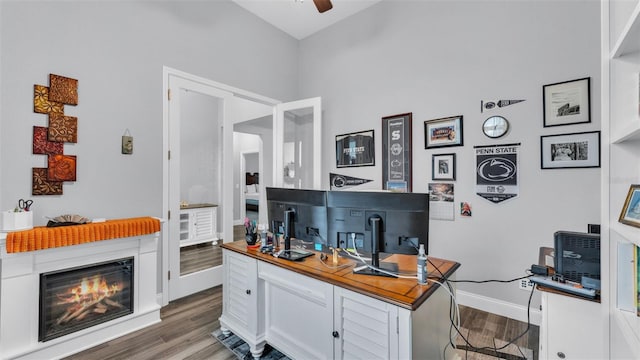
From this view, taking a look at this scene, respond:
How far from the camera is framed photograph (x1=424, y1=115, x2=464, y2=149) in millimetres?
2804

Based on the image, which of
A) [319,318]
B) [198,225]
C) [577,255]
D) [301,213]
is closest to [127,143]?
[198,225]

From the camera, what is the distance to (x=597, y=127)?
2.13 meters

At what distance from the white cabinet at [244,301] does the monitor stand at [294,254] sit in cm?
21

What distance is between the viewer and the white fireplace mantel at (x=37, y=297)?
5.90ft

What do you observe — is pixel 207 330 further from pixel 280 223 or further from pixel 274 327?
pixel 280 223

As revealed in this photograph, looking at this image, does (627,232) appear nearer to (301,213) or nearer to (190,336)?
(301,213)

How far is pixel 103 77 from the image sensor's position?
7.96 ft

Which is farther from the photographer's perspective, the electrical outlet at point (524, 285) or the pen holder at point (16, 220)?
the electrical outlet at point (524, 285)

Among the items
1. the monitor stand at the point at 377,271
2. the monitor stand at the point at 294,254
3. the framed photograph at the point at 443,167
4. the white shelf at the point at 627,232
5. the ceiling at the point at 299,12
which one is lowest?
the monitor stand at the point at 377,271

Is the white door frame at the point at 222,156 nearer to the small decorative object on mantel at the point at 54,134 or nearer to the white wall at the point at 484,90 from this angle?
the small decorative object on mantel at the point at 54,134

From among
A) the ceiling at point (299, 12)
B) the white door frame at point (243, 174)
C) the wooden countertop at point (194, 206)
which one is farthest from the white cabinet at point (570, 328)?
the white door frame at point (243, 174)

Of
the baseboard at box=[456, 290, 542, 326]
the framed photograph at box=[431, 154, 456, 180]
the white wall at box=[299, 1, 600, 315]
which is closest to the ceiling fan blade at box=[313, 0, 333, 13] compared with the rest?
the white wall at box=[299, 1, 600, 315]

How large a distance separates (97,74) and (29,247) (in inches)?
60.4

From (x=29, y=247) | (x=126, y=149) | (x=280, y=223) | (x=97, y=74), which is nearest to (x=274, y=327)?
(x=280, y=223)
